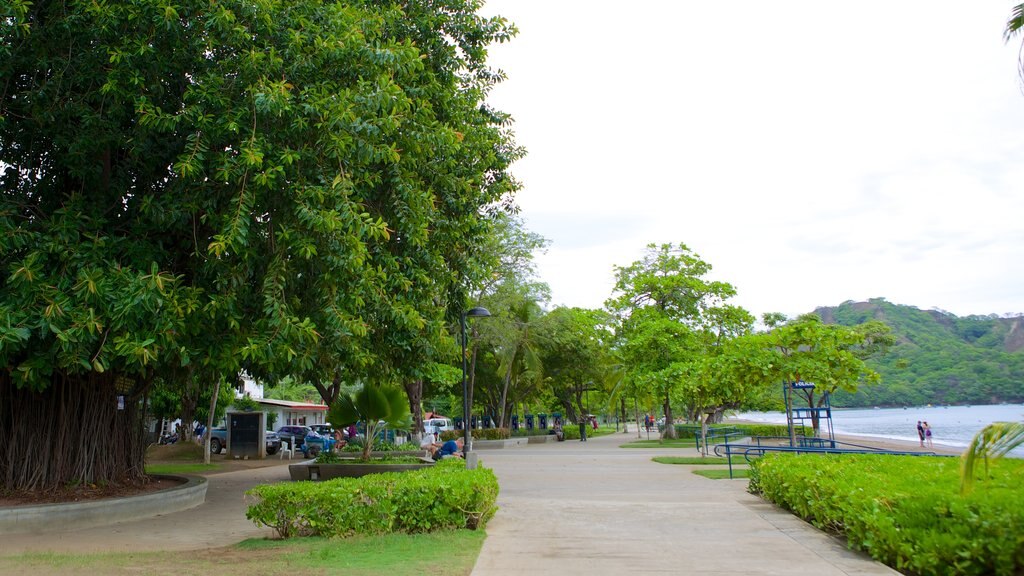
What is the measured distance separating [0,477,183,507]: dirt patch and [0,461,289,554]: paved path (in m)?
0.95

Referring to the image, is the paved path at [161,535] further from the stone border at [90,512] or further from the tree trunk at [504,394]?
the tree trunk at [504,394]

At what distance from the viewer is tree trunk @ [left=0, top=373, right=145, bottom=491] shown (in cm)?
1162

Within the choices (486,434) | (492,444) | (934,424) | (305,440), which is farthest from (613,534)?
(934,424)

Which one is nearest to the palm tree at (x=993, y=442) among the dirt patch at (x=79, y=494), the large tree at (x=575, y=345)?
the dirt patch at (x=79, y=494)

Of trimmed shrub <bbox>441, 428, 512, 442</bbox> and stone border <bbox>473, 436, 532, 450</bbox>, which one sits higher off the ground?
trimmed shrub <bbox>441, 428, 512, 442</bbox>

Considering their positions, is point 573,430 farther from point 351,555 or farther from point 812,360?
point 351,555

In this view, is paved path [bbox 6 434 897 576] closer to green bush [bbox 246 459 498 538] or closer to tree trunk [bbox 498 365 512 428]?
green bush [bbox 246 459 498 538]

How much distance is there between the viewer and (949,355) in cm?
7850

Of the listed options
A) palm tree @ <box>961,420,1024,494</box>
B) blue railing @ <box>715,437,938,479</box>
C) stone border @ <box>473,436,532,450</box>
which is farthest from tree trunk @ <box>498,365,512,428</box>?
palm tree @ <box>961,420,1024,494</box>

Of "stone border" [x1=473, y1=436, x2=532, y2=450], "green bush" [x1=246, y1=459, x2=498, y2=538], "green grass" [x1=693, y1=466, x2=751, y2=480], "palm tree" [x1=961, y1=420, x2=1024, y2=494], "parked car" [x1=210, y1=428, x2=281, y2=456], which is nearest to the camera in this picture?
"palm tree" [x1=961, y1=420, x2=1024, y2=494]

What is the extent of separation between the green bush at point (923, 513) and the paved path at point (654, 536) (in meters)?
0.25

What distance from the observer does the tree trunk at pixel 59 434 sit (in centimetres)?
1162

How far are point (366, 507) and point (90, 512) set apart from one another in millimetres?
5238

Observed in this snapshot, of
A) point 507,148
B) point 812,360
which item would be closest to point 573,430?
point 812,360
